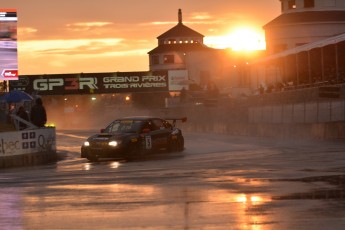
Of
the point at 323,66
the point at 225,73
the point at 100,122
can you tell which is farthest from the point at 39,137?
the point at 225,73

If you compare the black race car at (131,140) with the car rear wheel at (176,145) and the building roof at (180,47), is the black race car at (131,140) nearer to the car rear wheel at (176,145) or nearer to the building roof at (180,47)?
the car rear wheel at (176,145)

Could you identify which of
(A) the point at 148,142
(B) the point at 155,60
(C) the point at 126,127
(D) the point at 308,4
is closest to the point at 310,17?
(D) the point at 308,4

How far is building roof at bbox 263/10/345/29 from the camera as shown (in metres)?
82.0

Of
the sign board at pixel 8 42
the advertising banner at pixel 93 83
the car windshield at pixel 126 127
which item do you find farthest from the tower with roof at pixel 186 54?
the car windshield at pixel 126 127

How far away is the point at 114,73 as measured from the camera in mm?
86625

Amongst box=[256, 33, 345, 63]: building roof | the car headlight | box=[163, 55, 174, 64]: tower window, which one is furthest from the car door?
box=[163, 55, 174, 64]: tower window

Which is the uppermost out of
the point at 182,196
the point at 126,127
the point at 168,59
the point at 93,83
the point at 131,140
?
the point at 168,59

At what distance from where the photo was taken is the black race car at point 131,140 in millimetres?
25531

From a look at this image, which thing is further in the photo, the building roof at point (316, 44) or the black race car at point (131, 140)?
the building roof at point (316, 44)

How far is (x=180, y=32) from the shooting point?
472ft

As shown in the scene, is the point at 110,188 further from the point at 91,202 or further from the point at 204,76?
the point at 204,76

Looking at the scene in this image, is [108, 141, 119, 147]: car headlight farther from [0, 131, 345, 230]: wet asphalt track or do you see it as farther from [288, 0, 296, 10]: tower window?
[288, 0, 296, 10]: tower window

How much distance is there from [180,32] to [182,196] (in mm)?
131404

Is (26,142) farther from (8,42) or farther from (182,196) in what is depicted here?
(8,42)
